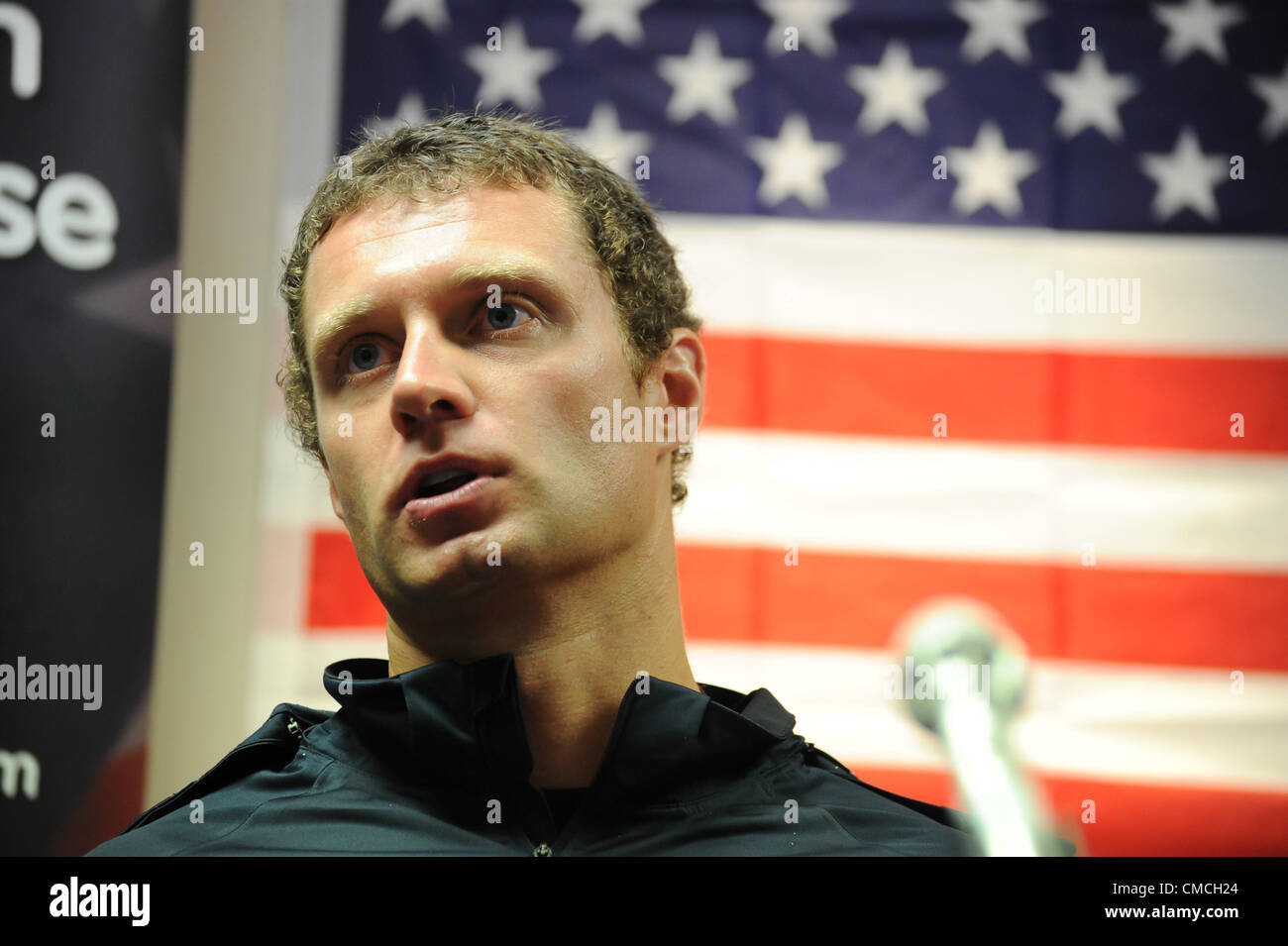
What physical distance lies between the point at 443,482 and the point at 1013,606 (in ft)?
4.53

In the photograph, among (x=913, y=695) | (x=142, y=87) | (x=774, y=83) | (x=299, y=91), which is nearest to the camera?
(x=913, y=695)

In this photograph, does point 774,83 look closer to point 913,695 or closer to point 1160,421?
point 1160,421

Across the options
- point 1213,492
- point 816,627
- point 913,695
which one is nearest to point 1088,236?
point 1213,492

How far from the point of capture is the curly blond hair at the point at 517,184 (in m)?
1.30

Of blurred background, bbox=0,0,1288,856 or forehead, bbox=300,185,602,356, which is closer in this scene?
forehead, bbox=300,185,602,356

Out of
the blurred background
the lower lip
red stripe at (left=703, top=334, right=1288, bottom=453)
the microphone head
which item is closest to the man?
the lower lip

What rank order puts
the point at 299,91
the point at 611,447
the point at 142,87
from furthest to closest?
the point at 299,91
the point at 142,87
the point at 611,447

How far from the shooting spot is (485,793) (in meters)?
1.14

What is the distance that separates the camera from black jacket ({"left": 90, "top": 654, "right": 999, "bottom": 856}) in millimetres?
1118

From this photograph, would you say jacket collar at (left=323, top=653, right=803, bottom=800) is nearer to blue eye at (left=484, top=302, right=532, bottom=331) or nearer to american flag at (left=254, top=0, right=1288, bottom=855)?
blue eye at (left=484, top=302, right=532, bottom=331)

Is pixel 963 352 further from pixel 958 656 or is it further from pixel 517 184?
pixel 517 184

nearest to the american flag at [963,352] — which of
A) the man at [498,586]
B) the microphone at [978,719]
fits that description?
the microphone at [978,719]

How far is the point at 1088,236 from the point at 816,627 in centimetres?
98
